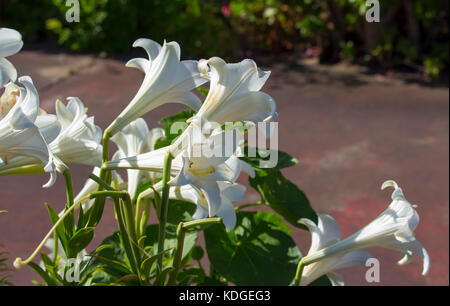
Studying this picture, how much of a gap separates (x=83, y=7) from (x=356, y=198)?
13.1ft

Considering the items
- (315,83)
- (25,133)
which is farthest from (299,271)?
(315,83)

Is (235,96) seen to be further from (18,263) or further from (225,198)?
(18,263)

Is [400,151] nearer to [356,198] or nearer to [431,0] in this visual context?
[356,198]

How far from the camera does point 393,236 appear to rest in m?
0.83

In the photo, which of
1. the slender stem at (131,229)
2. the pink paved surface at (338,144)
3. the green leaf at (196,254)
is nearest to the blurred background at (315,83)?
the pink paved surface at (338,144)

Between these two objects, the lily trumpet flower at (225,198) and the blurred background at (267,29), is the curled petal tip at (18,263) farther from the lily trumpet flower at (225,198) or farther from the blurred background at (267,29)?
the blurred background at (267,29)

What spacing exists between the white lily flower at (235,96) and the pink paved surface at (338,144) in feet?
6.47

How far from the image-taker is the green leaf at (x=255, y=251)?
3.01 feet

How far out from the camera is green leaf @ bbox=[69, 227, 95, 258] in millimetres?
717

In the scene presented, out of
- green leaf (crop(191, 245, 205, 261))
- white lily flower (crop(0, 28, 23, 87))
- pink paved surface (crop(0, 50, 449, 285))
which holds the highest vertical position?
white lily flower (crop(0, 28, 23, 87))

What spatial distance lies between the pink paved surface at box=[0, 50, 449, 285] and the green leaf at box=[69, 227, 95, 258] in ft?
6.12

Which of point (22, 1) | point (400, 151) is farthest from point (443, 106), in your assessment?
point (22, 1)

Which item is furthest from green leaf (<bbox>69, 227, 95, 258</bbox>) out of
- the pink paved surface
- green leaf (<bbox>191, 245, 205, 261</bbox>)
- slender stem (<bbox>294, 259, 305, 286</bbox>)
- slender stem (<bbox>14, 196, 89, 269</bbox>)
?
the pink paved surface

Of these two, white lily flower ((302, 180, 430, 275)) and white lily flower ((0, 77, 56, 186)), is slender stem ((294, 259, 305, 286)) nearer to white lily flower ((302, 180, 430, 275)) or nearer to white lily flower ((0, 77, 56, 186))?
white lily flower ((302, 180, 430, 275))
